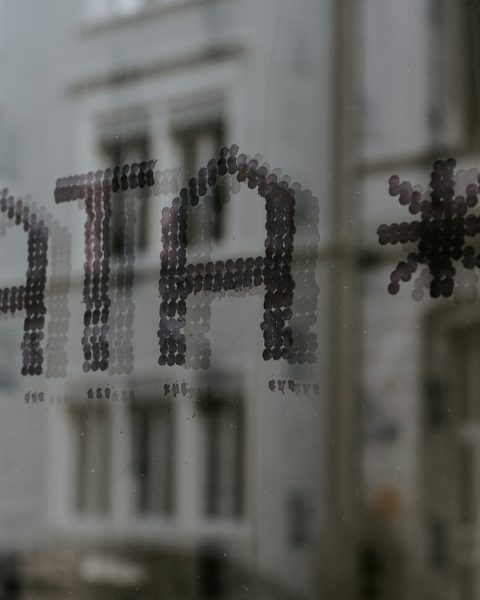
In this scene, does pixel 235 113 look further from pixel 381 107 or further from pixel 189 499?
pixel 189 499

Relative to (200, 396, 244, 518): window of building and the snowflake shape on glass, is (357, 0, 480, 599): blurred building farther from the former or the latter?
(200, 396, 244, 518): window of building

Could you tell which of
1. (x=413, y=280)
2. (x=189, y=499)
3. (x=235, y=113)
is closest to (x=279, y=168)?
(x=235, y=113)

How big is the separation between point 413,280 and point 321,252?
0.36 feet

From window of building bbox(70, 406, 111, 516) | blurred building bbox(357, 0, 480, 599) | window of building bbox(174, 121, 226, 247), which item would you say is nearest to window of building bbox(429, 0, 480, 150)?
blurred building bbox(357, 0, 480, 599)

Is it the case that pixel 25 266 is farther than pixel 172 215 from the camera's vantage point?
Yes

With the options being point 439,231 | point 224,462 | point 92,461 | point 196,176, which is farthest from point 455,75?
point 92,461

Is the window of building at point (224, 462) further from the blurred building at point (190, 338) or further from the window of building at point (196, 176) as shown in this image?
the window of building at point (196, 176)

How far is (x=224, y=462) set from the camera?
1.03 meters

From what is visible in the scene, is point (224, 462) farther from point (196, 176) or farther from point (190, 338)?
point (196, 176)

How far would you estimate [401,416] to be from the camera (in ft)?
3.01

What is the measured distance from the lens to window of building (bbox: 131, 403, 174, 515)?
106 centimetres

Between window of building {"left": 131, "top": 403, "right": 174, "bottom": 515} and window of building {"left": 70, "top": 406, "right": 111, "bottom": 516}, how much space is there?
0.04m

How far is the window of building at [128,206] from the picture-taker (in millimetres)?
1129

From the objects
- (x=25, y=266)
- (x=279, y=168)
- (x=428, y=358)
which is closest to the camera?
(x=428, y=358)
